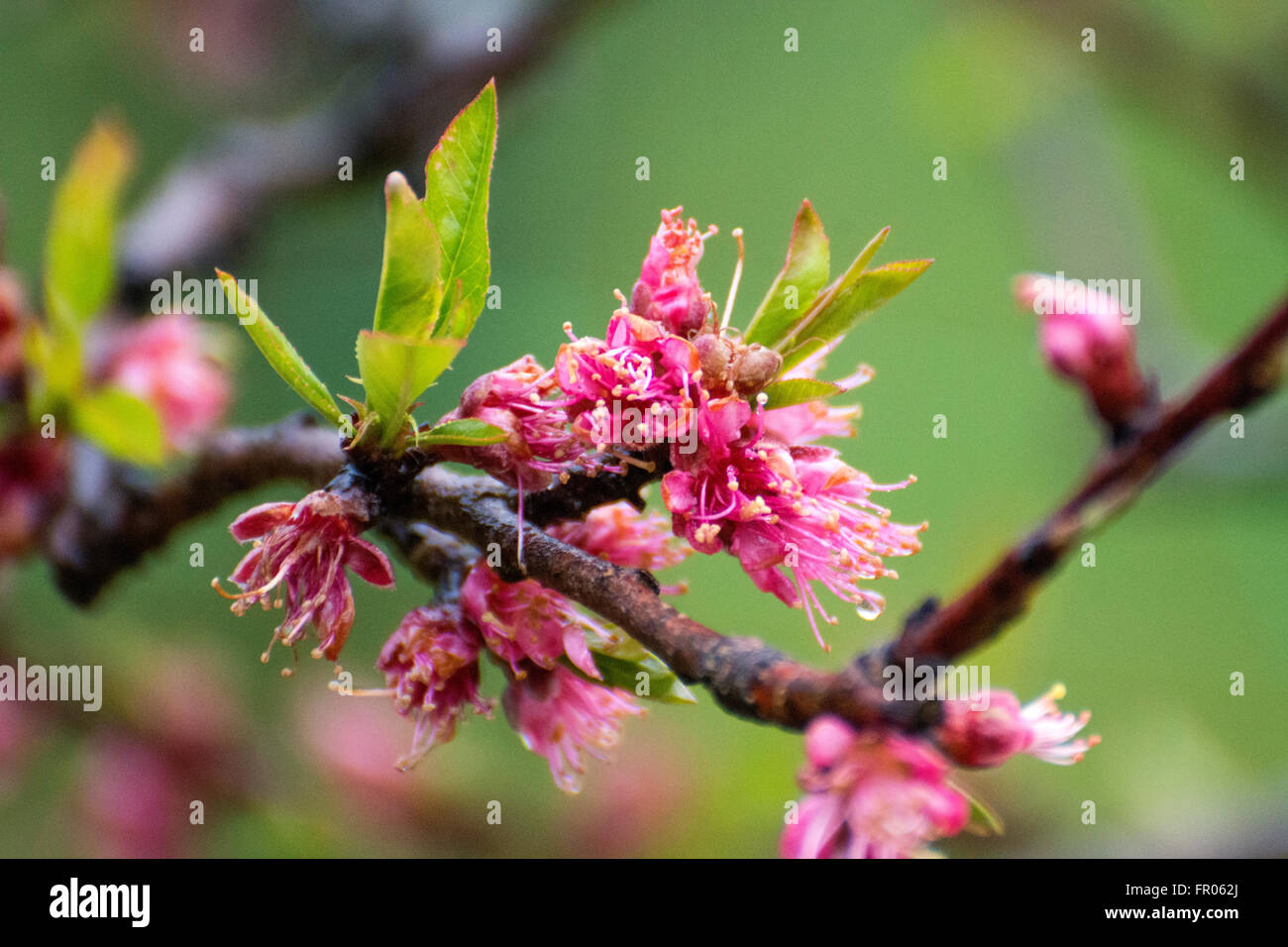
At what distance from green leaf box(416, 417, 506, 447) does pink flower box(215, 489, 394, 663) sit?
0.31 ft

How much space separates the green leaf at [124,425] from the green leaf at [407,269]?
44cm

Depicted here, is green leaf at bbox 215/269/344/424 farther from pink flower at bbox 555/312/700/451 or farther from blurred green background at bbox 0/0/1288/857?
blurred green background at bbox 0/0/1288/857

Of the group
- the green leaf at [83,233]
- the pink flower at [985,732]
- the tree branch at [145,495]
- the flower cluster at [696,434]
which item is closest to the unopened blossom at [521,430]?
the flower cluster at [696,434]

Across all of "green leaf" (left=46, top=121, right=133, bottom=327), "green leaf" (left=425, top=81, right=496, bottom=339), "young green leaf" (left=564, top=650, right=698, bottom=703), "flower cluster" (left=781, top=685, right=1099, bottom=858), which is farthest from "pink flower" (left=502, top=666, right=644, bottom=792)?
"green leaf" (left=46, top=121, right=133, bottom=327)

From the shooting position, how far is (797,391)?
82 cm

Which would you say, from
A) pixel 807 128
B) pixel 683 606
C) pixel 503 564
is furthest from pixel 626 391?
pixel 807 128

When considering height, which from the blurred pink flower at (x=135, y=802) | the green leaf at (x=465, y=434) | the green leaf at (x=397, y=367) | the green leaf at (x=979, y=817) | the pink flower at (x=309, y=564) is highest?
the green leaf at (x=397, y=367)

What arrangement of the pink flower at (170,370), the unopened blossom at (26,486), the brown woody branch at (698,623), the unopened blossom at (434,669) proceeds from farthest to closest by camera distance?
the pink flower at (170,370) → the unopened blossom at (26,486) → the unopened blossom at (434,669) → the brown woody branch at (698,623)

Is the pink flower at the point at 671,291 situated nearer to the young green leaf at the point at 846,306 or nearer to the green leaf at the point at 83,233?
the young green leaf at the point at 846,306

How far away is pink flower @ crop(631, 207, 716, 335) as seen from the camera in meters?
0.88

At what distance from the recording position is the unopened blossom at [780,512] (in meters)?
0.82

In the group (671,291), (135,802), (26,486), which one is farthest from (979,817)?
(135,802)

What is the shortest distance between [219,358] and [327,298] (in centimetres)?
239
